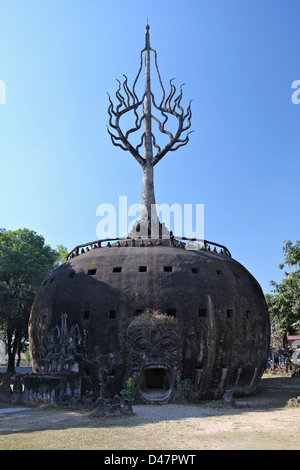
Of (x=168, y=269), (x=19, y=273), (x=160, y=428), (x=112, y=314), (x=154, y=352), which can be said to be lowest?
(x=160, y=428)

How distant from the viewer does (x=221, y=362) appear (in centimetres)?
2134

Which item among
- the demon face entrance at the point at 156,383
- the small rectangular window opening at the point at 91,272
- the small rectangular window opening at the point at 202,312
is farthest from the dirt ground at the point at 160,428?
the small rectangular window opening at the point at 91,272

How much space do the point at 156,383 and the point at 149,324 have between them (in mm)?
3439

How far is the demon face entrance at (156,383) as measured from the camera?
19953 mm

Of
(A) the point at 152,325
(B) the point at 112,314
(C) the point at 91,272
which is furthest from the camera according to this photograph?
(C) the point at 91,272

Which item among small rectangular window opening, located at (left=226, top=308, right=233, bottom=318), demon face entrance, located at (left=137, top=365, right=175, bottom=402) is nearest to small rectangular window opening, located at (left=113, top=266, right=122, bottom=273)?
demon face entrance, located at (left=137, top=365, right=175, bottom=402)

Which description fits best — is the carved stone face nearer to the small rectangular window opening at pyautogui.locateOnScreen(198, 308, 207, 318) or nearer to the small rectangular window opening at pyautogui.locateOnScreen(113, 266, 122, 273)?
the small rectangular window opening at pyautogui.locateOnScreen(198, 308, 207, 318)

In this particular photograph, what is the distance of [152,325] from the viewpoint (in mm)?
20391

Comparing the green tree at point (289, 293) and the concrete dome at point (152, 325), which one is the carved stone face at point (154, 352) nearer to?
the concrete dome at point (152, 325)

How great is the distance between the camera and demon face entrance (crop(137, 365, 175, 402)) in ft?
65.5

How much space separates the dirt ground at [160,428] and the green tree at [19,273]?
16.8m

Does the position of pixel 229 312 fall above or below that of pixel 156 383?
above

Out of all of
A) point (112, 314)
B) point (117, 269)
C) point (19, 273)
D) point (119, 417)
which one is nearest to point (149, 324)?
point (112, 314)

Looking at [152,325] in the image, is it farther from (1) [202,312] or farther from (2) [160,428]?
(2) [160,428]
